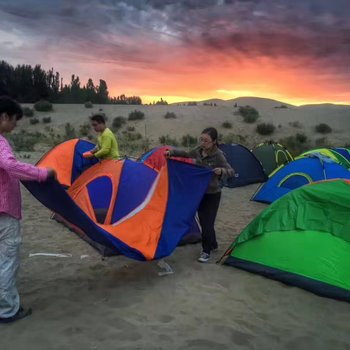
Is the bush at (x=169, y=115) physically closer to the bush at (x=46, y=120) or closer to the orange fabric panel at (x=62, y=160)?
the bush at (x=46, y=120)

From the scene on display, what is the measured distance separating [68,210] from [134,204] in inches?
79.0

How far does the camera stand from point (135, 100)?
63.9 metres

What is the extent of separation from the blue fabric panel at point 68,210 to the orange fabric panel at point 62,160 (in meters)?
5.12

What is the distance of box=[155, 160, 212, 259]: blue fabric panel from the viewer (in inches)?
206

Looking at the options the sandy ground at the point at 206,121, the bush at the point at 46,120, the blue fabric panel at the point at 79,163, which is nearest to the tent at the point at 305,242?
the blue fabric panel at the point at 79,163

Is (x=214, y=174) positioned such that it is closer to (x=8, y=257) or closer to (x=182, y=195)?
(x=182, y=195)

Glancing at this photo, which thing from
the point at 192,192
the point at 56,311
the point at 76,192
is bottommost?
the point at 56,311

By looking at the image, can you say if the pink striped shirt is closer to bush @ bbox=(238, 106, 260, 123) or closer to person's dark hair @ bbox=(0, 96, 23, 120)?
person's dark hair @ bbox=(0, 96, 23, 120)

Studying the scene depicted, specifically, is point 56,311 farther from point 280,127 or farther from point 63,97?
point 63,97

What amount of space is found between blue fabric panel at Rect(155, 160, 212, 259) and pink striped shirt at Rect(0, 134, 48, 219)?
1.88 m

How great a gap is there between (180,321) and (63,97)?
54763 mm

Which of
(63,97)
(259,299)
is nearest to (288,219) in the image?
(259,299)

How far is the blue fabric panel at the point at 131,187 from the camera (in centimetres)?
618

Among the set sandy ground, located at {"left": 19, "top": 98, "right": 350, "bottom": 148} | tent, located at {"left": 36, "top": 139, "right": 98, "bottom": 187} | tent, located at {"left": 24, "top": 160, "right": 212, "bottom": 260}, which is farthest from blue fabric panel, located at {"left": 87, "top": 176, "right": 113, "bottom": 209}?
sandy ground, located at {"left": 19, "top": 98, "right": 350, "bottom": 148}
